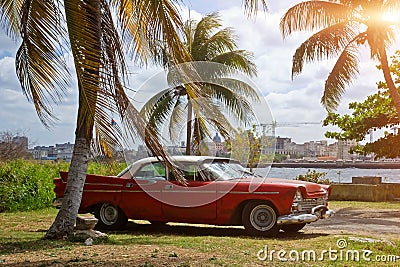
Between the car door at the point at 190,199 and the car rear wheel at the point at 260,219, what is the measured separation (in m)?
0.66

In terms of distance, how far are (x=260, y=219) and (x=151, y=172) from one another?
247 centimetres

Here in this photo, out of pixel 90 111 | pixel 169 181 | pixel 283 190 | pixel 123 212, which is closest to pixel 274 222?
pixel 283 190

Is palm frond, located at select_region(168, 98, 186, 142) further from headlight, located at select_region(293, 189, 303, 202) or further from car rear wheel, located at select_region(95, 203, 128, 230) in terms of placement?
headlight, located at select_region(293, 189, 303, 202)

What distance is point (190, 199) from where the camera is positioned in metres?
10.6

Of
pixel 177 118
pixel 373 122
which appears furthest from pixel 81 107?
pixel 373 122

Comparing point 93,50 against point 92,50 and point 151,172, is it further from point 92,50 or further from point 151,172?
point 151,172

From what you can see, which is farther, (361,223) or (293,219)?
(361,223)

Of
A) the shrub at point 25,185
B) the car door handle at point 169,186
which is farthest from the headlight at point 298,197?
the shrub at point 25,185

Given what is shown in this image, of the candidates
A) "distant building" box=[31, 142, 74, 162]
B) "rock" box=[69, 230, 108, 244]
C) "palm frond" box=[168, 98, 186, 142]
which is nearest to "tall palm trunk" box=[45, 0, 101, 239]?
"rock" box=[69, 230, 108, 244]

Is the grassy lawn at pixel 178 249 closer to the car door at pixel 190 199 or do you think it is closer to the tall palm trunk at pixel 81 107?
the car door at pixel 190 199

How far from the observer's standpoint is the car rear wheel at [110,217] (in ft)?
37.2

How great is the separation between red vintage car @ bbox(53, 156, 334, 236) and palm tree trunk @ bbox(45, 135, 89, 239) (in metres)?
1.33

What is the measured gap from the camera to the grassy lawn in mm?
7070

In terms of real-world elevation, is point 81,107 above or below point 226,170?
above
